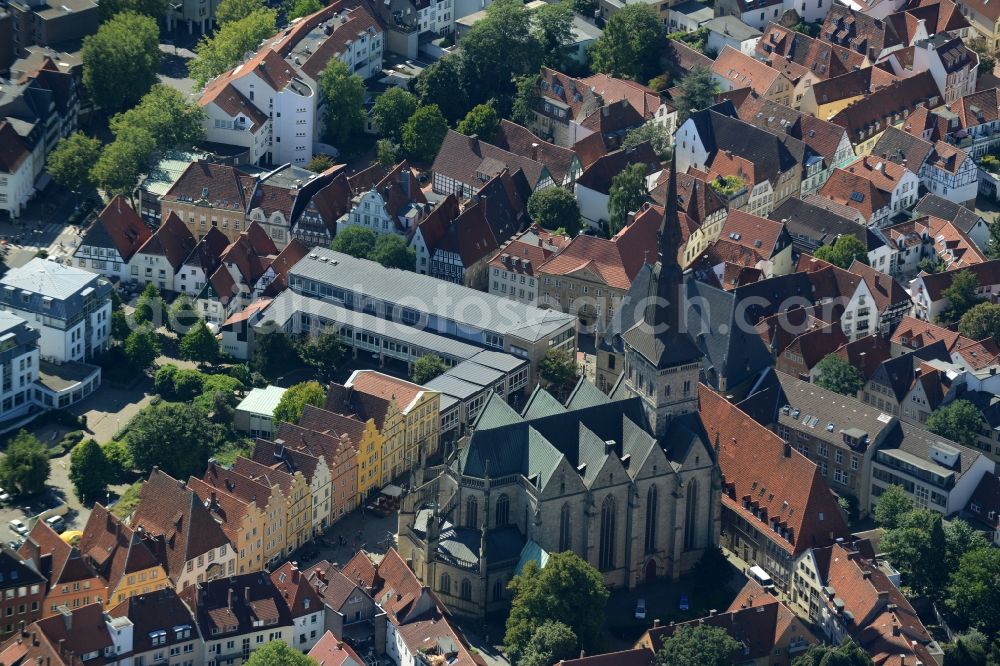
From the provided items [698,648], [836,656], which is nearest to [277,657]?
[698,648]

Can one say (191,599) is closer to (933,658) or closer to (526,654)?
(526,654)

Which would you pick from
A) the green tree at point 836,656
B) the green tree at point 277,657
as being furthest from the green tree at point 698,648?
the green tree at point 277,657

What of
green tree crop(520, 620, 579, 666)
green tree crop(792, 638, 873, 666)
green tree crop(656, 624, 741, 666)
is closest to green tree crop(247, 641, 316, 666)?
green tree crop(520, 620, 579, 666)

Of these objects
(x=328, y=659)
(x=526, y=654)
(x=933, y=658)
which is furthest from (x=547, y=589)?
(x=933, y=658)

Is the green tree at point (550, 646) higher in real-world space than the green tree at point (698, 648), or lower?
lower

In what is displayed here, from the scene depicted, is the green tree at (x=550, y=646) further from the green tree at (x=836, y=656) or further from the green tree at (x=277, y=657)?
the green tree at (x=836, y=656)

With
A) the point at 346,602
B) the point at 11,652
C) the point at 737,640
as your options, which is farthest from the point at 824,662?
the point at 11,652

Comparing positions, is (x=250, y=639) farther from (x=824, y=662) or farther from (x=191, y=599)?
(x=824, y=662)

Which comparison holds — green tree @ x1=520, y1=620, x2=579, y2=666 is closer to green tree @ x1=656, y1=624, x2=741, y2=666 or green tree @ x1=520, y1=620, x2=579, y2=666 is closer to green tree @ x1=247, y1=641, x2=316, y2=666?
green tree @ x1=656, y1=624, x2=741, y2=666
